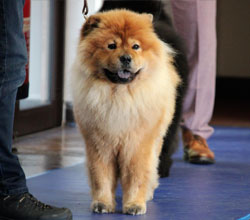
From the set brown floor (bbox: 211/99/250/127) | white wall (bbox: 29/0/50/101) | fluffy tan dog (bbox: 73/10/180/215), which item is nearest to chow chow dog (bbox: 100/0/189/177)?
fluffy tan dog (bbox: 73/10/180/215)

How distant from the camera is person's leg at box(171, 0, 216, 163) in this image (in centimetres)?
327

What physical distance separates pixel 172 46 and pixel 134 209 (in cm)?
91

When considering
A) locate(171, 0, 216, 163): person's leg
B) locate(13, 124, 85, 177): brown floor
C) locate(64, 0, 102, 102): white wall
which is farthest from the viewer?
locate(64, 0, 102, 102): white wall

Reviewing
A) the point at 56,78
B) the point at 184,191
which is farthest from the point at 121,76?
the point at 56,78

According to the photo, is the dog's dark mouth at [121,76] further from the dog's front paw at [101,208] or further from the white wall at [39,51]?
the white wall at [39,51]

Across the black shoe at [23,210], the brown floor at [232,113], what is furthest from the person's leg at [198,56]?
the brown floor at [232,113]

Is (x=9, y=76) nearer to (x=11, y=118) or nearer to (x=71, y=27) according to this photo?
(x=11, y=118)

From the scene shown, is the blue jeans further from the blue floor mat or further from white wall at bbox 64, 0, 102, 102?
white wall at bbox 64, 0, 102, 102

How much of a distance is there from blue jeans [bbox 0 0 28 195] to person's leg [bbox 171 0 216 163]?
1615mm

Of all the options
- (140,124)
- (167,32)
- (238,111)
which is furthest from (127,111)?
(238,111)

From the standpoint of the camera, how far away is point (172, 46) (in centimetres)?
267

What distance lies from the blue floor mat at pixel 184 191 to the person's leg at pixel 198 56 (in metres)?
0.24

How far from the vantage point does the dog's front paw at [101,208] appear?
6.82 ft

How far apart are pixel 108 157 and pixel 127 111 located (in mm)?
187
